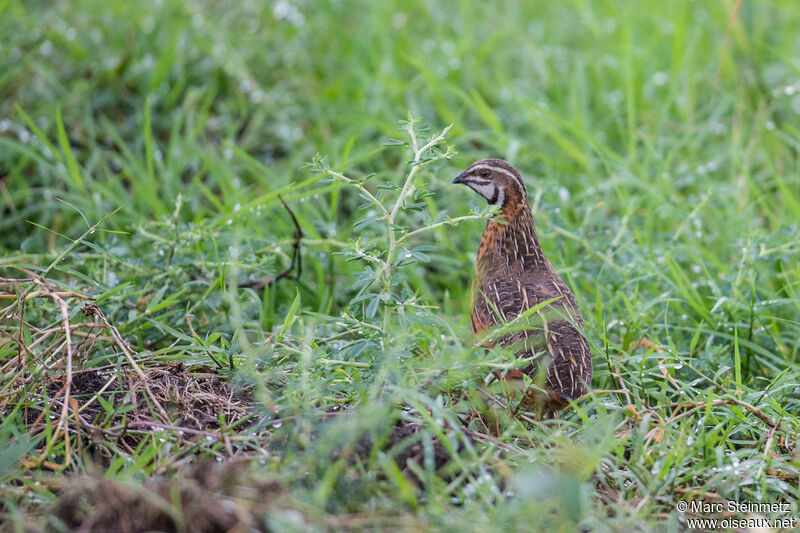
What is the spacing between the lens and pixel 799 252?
4719 millimetres

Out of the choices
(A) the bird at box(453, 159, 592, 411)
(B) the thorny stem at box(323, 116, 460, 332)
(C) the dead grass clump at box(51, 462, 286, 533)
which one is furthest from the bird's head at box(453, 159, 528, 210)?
(C) the dead grass clump at box(51, 462, 286, 533)

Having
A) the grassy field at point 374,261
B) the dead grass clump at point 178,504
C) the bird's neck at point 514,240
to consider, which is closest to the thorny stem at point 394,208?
the grassy field at point 374,261

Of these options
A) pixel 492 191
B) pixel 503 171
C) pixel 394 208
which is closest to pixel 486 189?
pixel 492 191

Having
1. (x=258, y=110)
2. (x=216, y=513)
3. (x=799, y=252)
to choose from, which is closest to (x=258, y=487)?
(x=216, y=513)

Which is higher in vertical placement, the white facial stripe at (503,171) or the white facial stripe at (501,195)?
the white facial stripe at (503,171)

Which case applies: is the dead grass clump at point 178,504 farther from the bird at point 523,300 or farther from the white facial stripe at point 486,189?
the white facial stripe at point 486,189

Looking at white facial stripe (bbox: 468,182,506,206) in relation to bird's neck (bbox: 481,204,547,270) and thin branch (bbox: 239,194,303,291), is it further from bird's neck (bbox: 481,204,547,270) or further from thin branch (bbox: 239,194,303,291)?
thin branch (bbox: 239,194,303,291)

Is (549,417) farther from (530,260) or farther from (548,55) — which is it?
(548,55)

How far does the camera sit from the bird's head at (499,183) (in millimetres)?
4348

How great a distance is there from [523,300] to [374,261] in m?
0.95

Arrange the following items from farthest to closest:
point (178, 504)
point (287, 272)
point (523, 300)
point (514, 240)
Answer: point (287, 272) → point (514, 240) → point (523, 300) → point (178, 504)

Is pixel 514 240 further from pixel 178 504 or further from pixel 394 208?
pixel 178 504

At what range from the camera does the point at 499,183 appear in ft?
14.3

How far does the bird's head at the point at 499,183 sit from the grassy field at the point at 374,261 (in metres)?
0.13
